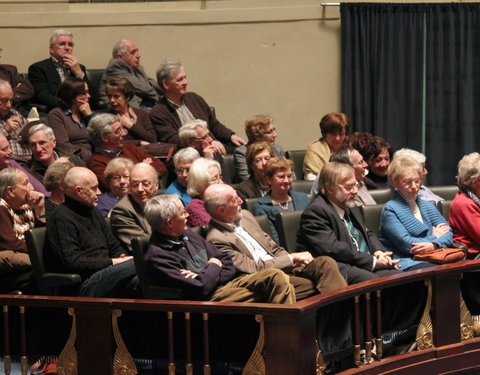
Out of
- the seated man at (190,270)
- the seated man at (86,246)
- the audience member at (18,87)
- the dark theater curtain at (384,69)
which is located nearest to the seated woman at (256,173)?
the seated man at (86,246)

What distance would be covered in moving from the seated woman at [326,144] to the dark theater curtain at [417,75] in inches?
56.2

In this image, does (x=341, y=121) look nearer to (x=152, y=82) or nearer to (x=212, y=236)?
(x=152, y=82)

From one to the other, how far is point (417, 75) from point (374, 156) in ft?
6.56

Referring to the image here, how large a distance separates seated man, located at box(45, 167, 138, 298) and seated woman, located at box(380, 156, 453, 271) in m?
1.56

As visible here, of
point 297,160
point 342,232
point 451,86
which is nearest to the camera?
point 342,232

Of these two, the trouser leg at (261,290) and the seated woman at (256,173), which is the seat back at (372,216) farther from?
the trouser leg at (261,290)

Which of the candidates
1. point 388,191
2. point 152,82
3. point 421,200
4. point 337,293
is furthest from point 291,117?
point 337,293

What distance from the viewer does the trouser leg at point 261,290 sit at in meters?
4.93

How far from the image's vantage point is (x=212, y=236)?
5480 mm

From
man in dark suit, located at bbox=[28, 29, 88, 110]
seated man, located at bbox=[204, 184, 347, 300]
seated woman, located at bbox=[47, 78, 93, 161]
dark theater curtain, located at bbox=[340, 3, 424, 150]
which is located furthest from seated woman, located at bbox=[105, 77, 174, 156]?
dark theater curtain, located at bbox=[340, 3, 424, 150]

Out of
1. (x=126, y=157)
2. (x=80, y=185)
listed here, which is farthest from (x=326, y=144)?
(x=80, y=185)

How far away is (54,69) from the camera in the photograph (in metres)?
8.14

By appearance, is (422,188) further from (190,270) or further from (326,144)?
(190,270)

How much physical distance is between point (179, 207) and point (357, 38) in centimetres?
435
